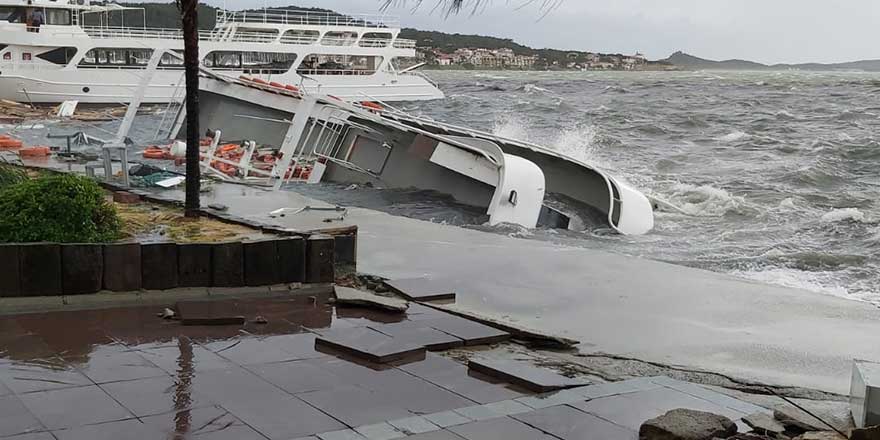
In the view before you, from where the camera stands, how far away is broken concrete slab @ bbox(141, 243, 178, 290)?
21.7ft

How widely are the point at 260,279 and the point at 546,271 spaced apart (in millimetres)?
3272

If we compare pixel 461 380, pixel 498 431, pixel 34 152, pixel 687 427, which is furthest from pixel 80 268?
pixel 34 152

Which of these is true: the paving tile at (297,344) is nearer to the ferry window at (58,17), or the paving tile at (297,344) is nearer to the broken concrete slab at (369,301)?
the broken concrete slab at (369,301)

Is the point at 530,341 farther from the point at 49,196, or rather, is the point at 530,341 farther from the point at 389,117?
the point at 389,117

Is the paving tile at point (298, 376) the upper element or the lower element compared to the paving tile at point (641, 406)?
lower

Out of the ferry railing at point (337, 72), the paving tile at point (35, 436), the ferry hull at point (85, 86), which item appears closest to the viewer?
the paving tile at point (35, 436)

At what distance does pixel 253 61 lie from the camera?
164ft

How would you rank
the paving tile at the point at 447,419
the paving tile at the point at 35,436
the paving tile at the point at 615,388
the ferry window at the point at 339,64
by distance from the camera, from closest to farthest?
1. the paving tile at the point at 35,436
2. the paving tile at the point at 447,419
3. the paving tile at the point at 615,388
4. the ferry window at the point at 339,64

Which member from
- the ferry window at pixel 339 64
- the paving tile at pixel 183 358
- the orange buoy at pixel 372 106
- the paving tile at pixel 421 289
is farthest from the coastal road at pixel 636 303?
the ferry window at pixel 339 64

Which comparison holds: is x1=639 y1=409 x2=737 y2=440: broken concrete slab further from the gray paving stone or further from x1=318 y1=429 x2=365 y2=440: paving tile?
x1=318 y1=429 x2=365 y2=440: paving tile

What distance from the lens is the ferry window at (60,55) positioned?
45312 mm

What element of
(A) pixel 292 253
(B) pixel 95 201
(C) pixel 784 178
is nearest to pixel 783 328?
(A) pixel 292 253

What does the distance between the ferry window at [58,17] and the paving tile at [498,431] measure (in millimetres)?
47153

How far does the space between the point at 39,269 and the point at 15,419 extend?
2.23m
